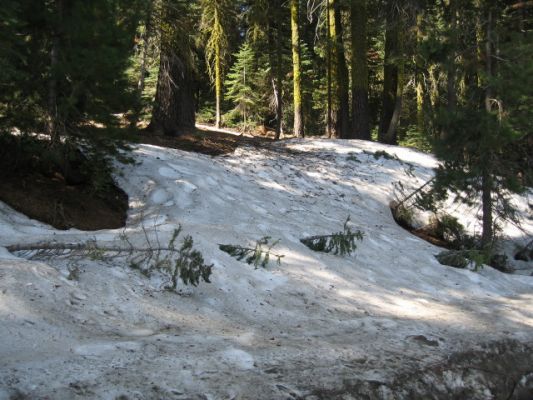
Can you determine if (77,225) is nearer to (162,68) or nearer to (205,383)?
(205,383)

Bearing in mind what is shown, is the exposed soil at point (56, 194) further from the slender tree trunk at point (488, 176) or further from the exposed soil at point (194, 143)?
the slender tree trunk at point (488, 176)

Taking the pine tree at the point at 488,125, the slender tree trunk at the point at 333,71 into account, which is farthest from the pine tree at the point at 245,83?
the pine tree at the point at 488,125

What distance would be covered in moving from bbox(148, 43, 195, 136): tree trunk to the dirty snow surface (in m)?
4.69

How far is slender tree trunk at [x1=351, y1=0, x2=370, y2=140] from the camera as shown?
18.4m

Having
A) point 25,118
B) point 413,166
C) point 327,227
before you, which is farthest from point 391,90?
point 25,118

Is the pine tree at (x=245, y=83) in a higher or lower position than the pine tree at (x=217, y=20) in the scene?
lower

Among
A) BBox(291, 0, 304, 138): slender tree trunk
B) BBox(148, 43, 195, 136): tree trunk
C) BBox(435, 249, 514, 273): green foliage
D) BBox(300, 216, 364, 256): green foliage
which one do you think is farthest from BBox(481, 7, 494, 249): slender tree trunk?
BBox(291, 0, 304, 138): slender tree trunk

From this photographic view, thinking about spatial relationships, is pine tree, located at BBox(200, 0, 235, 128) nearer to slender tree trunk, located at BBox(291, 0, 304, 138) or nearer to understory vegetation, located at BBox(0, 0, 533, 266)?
slender tree trunk, located at BBox(291, 0, 304, 138)

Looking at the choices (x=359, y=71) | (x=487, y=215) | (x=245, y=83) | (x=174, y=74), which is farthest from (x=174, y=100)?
(x=245, y=83)

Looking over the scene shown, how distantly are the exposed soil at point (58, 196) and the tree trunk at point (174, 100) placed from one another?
218 inches

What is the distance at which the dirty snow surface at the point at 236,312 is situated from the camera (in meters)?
2.93

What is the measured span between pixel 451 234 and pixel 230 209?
5.79m

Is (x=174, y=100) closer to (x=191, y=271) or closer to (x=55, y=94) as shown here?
(x=55, y=94)

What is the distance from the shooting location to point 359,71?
61.4 feet
